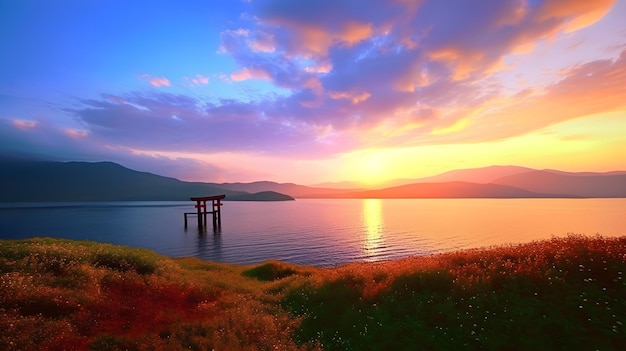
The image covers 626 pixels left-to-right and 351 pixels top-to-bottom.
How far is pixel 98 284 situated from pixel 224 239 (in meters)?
49.8

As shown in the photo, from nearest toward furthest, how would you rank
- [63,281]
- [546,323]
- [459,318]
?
[546,323] → [459,318] → [63,281]

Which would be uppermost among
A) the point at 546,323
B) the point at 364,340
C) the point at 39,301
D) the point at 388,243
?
the point at 39,301

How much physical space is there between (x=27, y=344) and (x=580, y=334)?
1645 cm

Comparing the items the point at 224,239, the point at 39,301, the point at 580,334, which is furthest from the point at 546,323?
the point at 224,239

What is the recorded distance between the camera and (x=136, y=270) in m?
18.4

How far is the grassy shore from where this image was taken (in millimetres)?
9547

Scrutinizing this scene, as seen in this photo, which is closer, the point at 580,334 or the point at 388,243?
the point at 580,334

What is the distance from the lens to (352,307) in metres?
12.5

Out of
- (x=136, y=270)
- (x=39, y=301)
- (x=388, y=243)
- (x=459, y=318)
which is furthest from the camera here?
(x=388, y=243)

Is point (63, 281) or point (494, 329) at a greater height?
point (63, 281)

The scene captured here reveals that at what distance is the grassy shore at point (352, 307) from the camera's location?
31.3ft

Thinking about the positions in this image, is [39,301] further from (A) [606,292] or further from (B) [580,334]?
(A) [606,292]

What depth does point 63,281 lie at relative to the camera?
14.0 m

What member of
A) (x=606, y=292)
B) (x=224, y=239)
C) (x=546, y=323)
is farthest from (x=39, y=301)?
(x=224, y=239)
